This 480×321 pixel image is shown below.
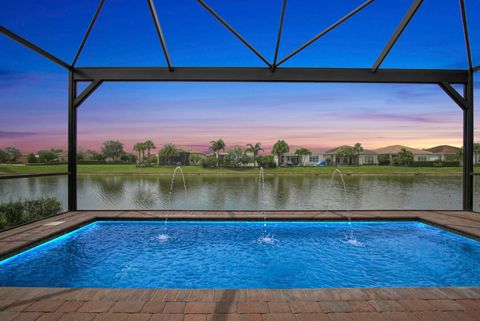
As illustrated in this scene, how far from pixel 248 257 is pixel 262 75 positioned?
123 inches

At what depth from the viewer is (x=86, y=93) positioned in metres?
5.72

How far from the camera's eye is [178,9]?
6.93 metres

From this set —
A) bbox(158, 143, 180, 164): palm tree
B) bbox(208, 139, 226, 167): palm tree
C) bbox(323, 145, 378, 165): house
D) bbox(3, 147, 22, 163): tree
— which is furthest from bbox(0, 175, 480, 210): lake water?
bbox(323, 145, 378, 165): house

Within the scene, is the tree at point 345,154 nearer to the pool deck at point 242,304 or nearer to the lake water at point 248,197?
the lake water at point 248,197

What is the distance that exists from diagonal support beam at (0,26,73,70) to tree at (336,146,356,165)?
5197cm

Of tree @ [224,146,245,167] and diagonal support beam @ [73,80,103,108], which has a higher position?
diagonal support beam @ [73,80,103,108]

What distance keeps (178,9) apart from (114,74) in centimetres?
239

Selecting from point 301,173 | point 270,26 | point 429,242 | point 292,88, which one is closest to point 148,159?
point 301,173

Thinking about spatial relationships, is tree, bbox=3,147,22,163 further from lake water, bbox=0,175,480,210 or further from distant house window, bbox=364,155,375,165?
distant house window, bbox=364,155,375,165

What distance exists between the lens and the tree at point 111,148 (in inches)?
2023

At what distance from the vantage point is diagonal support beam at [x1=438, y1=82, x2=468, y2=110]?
19.1ft

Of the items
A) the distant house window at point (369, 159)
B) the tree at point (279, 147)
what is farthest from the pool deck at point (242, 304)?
the distant house window at point (369, 159)

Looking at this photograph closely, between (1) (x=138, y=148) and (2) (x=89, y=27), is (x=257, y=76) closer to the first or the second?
(2) (x=89, y=27)

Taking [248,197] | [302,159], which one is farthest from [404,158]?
[248,197]
